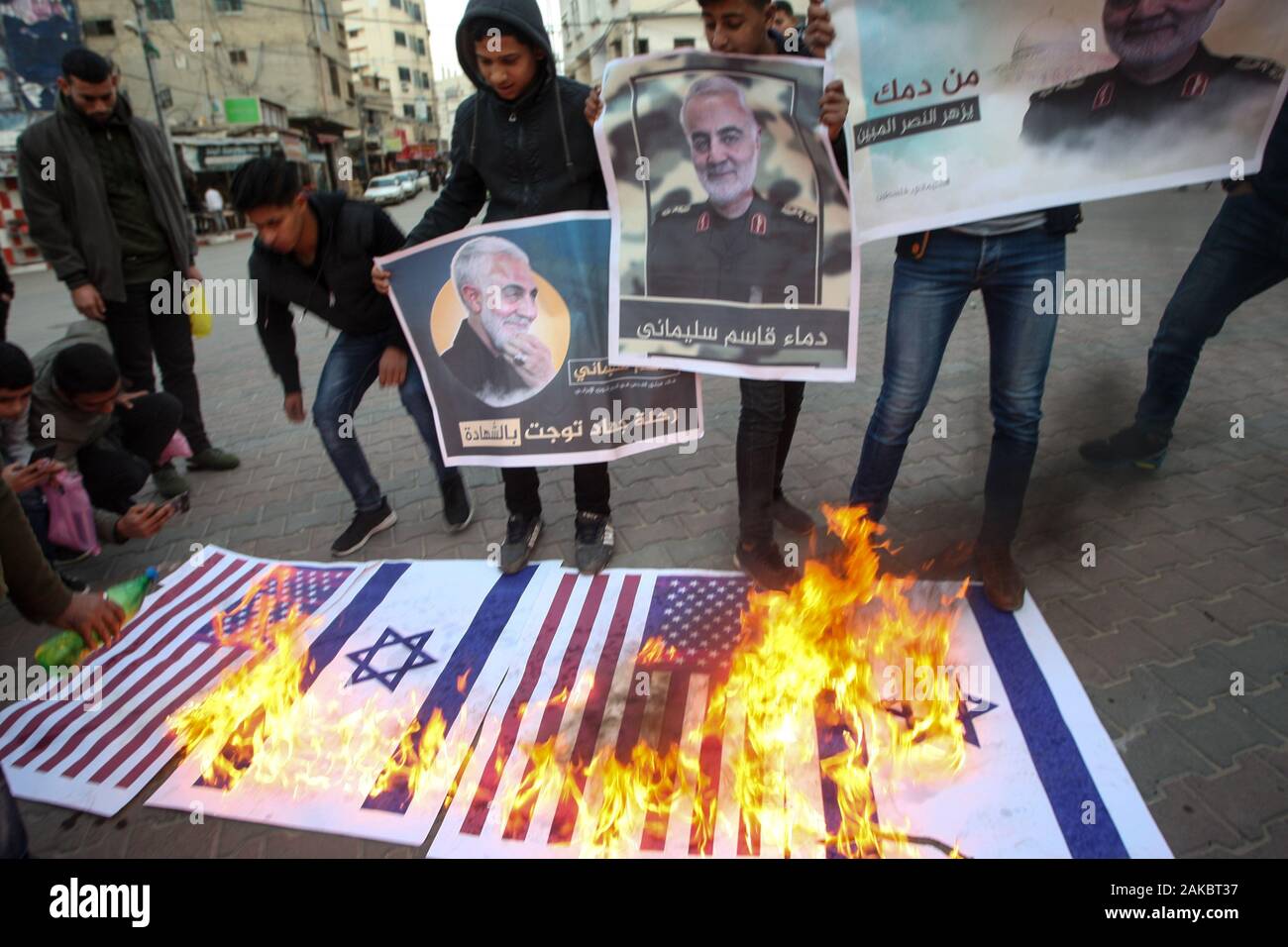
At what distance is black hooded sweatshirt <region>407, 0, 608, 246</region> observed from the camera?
2.65 m

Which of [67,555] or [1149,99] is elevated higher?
[1149,99]

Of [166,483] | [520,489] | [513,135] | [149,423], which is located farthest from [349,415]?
[166,483]

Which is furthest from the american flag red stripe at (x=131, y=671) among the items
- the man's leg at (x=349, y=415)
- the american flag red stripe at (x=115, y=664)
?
the man's leg at (x=349, y=415)

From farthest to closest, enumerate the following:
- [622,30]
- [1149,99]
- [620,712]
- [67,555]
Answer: [622,30] < [67,555] < [620,712] < [1149,99]

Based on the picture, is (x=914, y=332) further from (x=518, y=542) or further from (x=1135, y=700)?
(x=518, y=542)

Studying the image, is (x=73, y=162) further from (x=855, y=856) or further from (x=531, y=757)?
(x=855, y=856)

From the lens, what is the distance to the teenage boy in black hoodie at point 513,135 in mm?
2520

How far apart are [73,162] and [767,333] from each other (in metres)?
3.72

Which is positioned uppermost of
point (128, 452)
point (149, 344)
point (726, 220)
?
point (726, 220)

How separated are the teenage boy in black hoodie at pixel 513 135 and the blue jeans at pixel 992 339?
3.99 feet

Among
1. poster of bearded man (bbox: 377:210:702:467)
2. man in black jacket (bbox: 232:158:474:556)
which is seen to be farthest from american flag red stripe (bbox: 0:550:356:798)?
poster of bearded man (bbox: 377:210:702:467)

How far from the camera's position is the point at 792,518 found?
10.9 ft

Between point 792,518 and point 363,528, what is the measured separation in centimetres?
206
